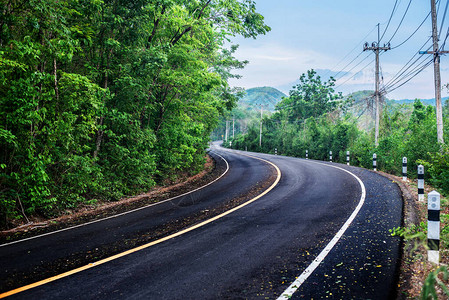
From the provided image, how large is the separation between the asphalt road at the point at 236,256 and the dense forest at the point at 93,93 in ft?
7.97

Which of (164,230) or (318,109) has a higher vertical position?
(318,109)

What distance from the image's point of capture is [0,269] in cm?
420

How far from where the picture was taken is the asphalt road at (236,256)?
3381 millimetres

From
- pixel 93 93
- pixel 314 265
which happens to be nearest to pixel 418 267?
pixel 314 265

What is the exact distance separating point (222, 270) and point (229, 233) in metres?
1.55

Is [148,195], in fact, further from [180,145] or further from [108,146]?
[180,145]

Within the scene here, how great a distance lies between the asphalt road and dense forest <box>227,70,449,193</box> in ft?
17.3

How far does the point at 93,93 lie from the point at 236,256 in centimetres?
647

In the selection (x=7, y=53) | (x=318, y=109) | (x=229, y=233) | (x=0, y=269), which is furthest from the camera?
(x=318, y=109)

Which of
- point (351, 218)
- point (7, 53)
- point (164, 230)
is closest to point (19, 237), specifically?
point (164, 230)

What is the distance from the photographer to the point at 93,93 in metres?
7.91

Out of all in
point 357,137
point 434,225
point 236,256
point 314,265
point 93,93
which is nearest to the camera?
point 434,225

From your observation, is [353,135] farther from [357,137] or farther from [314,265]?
[314,265]

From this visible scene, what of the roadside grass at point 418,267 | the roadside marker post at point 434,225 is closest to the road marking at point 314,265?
the roadside grass at point 418,267
